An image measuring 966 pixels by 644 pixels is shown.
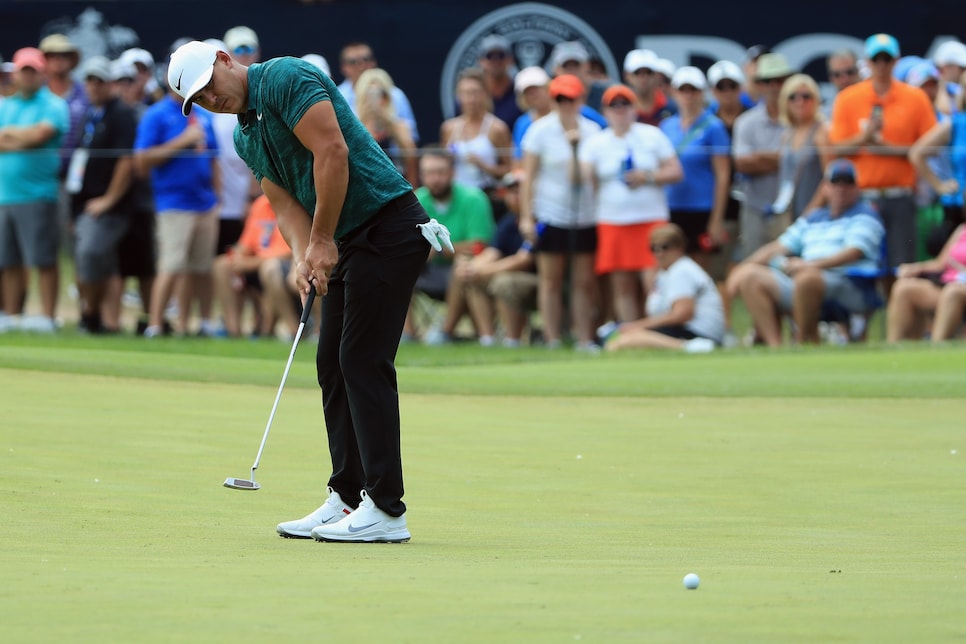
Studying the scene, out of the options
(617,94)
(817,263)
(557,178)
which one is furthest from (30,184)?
(817,263)

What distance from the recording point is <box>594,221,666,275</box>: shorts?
15.5 metres

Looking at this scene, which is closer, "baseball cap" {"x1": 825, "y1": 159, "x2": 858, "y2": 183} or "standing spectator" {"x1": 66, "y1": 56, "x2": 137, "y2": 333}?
"baseball cap" {"x1": 825, "y1": 159, "x2": 858, "y2": 183}

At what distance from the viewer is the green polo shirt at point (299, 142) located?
6.23 metres

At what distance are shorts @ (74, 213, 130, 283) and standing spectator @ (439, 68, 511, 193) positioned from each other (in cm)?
315

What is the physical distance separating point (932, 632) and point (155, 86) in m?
14.8

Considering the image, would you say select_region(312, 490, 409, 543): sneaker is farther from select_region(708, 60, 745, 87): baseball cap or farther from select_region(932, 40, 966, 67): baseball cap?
select_region(932, 40, 966, 67): baseball cap

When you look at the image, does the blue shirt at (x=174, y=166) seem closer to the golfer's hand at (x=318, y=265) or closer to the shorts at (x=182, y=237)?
the shorts at (x=182, y=237)

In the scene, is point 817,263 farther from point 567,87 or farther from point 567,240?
point 567,87

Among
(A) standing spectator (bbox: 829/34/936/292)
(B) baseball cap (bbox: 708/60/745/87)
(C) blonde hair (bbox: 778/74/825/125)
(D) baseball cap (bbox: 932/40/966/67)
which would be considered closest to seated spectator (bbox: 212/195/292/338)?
(B) baseball cap (bbox: 708/60/745/87)

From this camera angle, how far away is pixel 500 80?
57.9ft

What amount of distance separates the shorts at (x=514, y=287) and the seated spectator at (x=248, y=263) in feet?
6.44

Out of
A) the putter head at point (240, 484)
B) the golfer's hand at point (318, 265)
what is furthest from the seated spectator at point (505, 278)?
the golfer's hand at point (318, 265)

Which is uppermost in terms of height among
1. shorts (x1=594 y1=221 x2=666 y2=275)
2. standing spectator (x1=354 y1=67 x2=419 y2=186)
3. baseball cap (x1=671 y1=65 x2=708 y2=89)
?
baseball cap (x1=671 y1=65 x2=708 y2=89)

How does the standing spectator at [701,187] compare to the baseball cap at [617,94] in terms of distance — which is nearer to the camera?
the baseball cap at [617,94]
